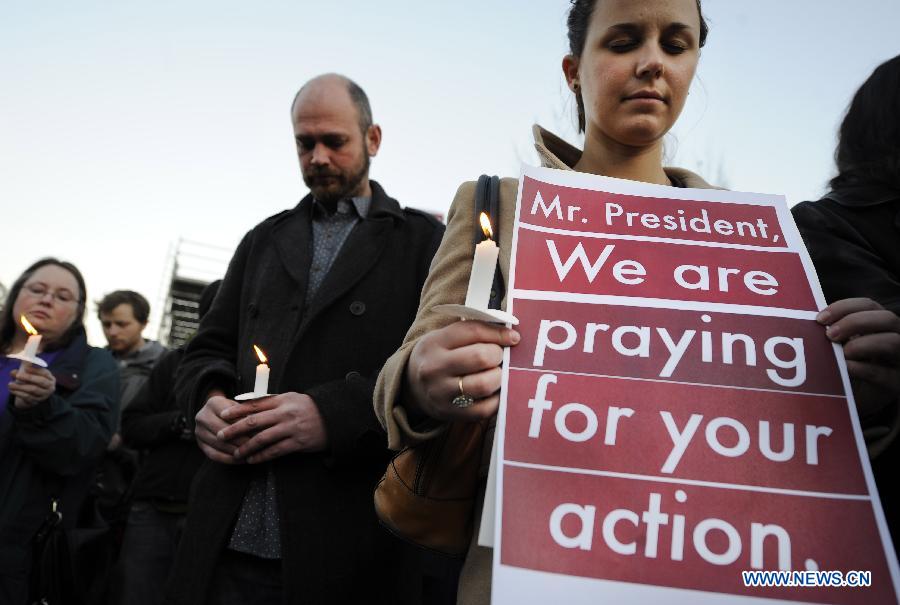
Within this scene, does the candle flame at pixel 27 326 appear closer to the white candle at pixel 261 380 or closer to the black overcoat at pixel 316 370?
the black overcoat at pixel 316 370

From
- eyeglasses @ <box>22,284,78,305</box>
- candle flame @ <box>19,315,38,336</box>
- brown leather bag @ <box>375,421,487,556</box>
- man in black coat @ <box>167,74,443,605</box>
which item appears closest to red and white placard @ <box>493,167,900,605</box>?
brown leather bag @ <box>375,421,487,556</box>

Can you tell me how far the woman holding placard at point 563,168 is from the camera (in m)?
1.11

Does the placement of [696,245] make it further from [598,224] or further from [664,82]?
[664,82]

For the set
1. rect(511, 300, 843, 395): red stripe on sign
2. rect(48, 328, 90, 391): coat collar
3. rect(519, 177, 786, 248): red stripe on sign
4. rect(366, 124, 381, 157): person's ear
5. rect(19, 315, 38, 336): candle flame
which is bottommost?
rect(511, 300, 843, 395): red stripe on sign

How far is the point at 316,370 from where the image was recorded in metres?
2.18

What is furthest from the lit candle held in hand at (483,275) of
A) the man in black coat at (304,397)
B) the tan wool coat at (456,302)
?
the man in black coat at (304,397)

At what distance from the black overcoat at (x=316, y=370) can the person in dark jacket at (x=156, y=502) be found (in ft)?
4.45

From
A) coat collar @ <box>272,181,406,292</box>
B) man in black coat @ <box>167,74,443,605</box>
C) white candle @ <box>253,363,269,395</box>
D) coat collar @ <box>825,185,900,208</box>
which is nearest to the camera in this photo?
coat collar @ <box>825,185,900,208</box>

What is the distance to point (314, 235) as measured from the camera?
2562mm

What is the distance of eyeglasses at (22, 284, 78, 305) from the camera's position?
12.8 feet

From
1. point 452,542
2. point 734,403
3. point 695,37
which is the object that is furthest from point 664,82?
point 452,542

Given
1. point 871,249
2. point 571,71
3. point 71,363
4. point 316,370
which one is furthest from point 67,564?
point 871,249

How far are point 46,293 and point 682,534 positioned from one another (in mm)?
3896

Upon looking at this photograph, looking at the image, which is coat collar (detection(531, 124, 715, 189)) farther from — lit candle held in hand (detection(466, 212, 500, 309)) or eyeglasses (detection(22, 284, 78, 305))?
eyeglasses (detection(22, 284, 78, 305))
